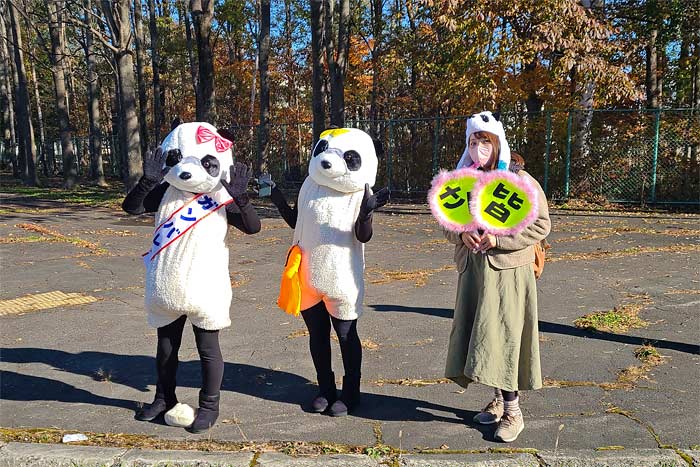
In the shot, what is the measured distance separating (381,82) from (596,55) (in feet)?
45.1

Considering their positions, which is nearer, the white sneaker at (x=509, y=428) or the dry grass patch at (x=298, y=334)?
the white sneaker at (x=509, y=428)

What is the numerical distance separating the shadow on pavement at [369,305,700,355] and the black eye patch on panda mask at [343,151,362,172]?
2986mm

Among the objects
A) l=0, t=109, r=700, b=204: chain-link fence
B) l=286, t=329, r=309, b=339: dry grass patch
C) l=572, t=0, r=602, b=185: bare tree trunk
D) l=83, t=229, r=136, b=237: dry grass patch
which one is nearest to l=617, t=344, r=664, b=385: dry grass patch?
l=286, t=329, r=309, b=339: dry grass patch

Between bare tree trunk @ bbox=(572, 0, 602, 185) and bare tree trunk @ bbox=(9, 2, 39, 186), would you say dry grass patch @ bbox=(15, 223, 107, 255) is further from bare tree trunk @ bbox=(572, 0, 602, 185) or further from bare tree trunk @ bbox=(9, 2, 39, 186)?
bare tree trunk @ bbox=(9, 2, 39, 186)

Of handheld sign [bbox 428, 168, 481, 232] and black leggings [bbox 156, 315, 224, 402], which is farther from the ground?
handheld sign [bbox 428, 168, 481, 232]

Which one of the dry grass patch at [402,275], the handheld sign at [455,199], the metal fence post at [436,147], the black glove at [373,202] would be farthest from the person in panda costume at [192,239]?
the metal fence post at [436,147]

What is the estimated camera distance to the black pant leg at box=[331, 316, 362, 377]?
3881mm

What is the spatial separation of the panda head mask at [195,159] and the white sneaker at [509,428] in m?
2.22

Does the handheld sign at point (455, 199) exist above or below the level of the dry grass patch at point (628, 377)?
above

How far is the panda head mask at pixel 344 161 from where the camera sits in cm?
367

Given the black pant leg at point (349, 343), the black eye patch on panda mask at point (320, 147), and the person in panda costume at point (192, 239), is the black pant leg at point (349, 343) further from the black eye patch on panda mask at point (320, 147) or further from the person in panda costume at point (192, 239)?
the black eye patch on panda mask at point (320, 147)

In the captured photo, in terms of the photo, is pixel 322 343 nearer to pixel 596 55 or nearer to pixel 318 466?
pixel 318 466

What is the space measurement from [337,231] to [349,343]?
74cm

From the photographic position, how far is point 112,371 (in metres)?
4.73
